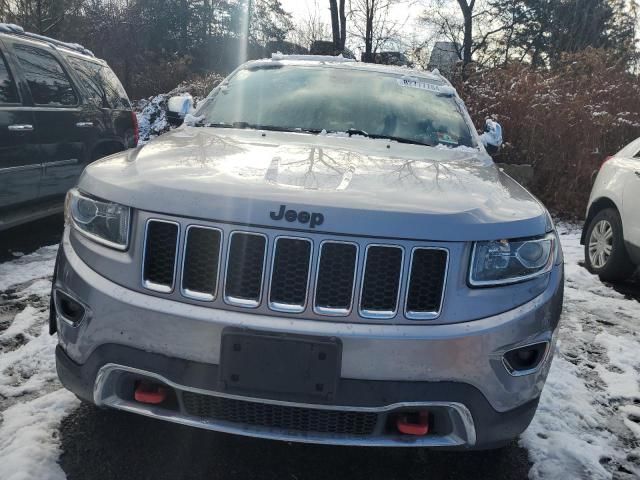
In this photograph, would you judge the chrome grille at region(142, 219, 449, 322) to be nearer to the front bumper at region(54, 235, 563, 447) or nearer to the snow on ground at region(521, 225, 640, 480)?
the front bumper at region(54, 235, 563, 447)

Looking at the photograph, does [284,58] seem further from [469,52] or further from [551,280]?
[469,52]

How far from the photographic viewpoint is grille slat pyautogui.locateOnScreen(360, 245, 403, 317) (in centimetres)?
186

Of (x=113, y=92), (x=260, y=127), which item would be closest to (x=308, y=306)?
(x=260, y=127)

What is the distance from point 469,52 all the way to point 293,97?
67.3 ft

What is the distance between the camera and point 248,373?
5.98 feet

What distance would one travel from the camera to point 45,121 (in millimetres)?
4984

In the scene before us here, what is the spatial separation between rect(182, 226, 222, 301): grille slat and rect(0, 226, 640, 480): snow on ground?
95 cm

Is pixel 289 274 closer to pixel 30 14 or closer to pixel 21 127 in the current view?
pixel 21 127

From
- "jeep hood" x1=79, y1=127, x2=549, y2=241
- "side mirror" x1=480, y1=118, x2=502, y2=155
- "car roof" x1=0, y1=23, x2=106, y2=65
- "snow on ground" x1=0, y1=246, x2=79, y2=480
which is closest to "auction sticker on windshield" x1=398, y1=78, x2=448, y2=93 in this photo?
"side mirror" x1=480, y1=118, x2=502, y2=155

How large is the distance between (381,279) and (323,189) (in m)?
0.38

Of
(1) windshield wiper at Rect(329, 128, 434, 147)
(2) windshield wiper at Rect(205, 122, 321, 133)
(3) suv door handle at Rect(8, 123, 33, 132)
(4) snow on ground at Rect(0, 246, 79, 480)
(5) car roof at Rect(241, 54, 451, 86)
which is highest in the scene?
(5) car roof at Rect(241, 54, 451, 86)

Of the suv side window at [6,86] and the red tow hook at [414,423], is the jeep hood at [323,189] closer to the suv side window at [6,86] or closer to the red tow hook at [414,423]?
the red tow hook at [414,423]

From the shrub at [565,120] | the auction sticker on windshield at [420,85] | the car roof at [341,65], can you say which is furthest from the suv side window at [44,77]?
the shrub at [565,120]

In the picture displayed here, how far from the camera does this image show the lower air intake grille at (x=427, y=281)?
1883 mm
